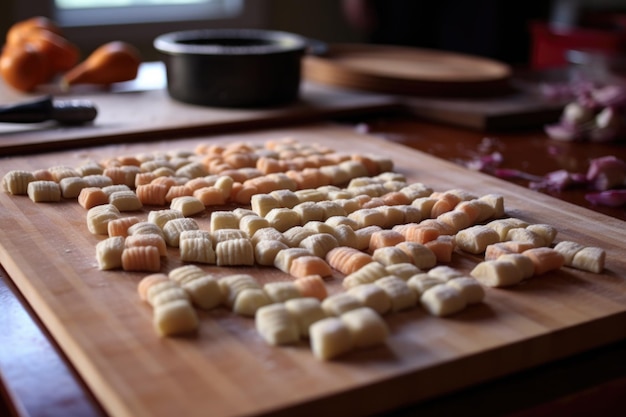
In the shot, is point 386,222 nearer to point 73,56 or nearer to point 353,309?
point 353,309

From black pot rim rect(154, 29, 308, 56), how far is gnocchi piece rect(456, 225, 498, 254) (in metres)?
1.05

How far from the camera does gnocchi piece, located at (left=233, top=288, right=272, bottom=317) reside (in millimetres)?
1061

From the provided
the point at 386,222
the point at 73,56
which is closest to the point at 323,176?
the point at 386,222

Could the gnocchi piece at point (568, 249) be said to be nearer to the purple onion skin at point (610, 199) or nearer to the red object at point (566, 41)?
the purple onion skin at point (610, 199)

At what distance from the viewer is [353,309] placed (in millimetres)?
1048

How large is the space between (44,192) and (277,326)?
2.36 ft

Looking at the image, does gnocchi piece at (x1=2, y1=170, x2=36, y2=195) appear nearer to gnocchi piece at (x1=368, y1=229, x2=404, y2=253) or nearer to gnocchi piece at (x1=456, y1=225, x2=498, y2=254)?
gnocchi piece at (x1=368, y1=229, x2=404, y2=253)

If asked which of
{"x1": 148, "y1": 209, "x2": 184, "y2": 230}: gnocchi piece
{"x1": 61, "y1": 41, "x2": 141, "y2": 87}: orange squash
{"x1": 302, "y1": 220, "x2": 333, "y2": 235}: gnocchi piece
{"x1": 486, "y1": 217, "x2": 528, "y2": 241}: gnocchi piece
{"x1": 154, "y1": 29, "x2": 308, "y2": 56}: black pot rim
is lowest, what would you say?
{"x1": 148, "y1": 209, "x2": 184, "y2": 230}: gnocchi piece

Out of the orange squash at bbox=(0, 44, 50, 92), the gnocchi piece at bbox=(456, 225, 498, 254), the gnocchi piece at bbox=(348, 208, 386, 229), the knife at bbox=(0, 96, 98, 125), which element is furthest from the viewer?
the orange squash at bbox=(0, 44, 50, 92)

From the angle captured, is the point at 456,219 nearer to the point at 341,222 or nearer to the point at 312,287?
the point at 341,222

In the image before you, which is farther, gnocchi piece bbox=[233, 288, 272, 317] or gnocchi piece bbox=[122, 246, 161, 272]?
gnocchi piece bbox=[122, 246, 161, 272]

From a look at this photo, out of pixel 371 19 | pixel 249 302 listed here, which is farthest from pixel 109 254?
pixel 371 19

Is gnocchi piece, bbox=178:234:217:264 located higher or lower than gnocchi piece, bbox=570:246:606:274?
lower

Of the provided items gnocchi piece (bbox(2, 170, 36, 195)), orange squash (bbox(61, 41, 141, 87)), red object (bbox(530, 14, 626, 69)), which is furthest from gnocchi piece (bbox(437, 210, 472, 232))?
red object (bbox(530, 14, 626, 69))
